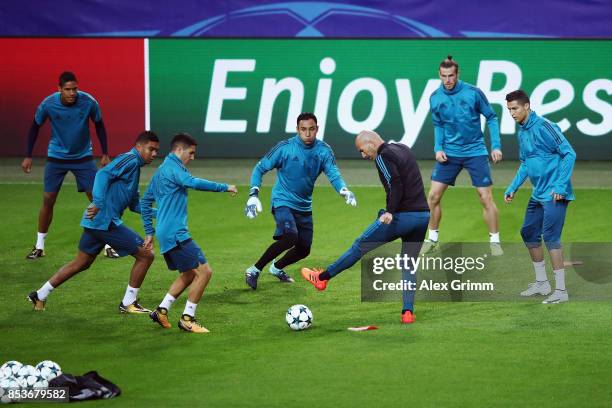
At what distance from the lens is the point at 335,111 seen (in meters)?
23.7

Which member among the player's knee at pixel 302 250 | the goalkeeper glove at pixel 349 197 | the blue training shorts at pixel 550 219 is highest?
the goalkeeper glove at pixel 349 197

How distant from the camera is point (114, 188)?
40.1 ft

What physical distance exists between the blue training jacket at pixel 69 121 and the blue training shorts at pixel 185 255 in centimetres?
459

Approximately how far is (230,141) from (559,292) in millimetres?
12548

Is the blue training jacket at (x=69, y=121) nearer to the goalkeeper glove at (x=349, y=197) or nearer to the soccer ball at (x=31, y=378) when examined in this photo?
the goalkeeper glove at (x=349, y=197)

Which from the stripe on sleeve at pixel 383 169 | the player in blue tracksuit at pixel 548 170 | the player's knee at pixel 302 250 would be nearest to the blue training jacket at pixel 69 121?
the player's knee at pixel 302 250

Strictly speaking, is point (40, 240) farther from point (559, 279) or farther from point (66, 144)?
point (559, 279)

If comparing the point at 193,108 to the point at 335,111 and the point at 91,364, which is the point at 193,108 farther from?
the point at 91,364

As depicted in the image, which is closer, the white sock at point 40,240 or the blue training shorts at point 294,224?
the blue training shorts at point 294,224

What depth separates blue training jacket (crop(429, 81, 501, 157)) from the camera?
1531 centimetres

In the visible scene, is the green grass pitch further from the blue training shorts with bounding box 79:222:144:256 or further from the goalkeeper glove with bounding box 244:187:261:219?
the goalkeeper glove with bounding box 244:187:261:219

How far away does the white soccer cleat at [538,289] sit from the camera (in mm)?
13031

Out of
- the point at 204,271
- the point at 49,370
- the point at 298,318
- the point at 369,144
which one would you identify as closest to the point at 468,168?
the point at 369,144

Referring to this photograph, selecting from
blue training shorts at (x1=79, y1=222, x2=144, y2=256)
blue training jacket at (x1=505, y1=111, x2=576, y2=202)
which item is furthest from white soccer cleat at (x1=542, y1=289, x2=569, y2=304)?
blue training shorts at (x1=79, y1=222, x2=144, y2=256)
